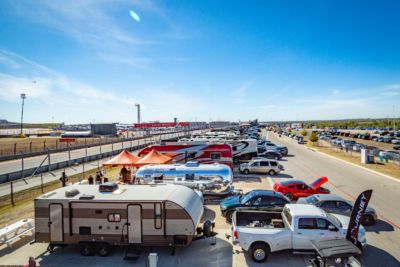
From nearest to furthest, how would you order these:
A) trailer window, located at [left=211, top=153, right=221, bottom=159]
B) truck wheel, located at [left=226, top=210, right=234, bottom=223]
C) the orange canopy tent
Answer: truck wheel, located at [left=226, top=210, right=234, bottom=223] → the orange canopy tent → trailer window, located at [left=211, top=153, right=221, bottom=159]

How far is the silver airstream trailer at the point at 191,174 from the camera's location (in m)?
14.1

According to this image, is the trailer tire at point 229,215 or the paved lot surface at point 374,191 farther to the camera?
the trailer tire at point 229,215

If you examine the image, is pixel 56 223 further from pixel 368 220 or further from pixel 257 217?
pixel 368 220

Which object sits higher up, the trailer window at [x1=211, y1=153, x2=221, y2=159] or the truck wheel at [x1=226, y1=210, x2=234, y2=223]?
the trailer window at [x1=211, y1=153, x2=221, y2=159]

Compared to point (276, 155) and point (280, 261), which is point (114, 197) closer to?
point (280, 261)

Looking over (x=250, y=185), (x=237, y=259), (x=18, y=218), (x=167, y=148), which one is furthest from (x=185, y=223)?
(x=167, y=148)

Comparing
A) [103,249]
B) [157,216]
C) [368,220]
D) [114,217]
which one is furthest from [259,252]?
[368,220]

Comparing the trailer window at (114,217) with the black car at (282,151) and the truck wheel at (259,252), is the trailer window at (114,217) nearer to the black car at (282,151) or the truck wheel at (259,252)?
the truck wheel at (259,252)

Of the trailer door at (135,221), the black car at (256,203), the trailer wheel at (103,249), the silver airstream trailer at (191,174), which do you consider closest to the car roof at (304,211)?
the black car at (256,203)

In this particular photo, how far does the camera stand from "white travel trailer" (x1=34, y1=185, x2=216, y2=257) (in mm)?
7547

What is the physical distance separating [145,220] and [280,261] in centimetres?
489

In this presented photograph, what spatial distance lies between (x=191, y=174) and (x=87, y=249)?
744 centimetres

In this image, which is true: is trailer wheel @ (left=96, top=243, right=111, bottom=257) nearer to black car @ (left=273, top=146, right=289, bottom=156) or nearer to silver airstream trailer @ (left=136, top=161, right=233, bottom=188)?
silver airstream trailer @ (left=136, top=161, right=233, bottom=188)

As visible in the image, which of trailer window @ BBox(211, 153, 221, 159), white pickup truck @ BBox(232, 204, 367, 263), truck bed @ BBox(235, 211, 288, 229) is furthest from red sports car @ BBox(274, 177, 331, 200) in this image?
trailer window @ BBox(211, 153, 221, 159)
